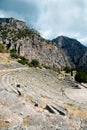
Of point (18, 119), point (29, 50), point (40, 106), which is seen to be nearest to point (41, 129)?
point (18, 119)

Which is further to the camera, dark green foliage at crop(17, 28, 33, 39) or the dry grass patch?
dark green foliage at crop(17, 28, 33, 39)

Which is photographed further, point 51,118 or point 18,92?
point 18,92

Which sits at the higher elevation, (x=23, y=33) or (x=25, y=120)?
(x=23, y=33)

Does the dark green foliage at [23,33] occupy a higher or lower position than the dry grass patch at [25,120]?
higher

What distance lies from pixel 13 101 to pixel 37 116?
358cm

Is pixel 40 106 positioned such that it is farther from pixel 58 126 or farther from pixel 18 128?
pixel 18 128

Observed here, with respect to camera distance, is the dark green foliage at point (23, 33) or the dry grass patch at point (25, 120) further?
the dark green foliage at point (23, 33)

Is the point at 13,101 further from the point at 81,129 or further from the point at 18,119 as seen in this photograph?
the point at 81,129

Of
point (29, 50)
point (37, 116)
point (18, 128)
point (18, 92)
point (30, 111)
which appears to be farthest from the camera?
point (29, 50)

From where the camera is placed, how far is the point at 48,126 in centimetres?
1756

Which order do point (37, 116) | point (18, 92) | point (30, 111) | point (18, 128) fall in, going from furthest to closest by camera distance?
point (18, 92) → point (30, 111) → point (37, 116) → point (18, 128)

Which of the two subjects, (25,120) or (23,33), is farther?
(23,33)

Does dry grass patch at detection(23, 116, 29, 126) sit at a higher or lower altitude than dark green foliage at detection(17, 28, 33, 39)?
lower

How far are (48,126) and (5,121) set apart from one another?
9.41 feet
